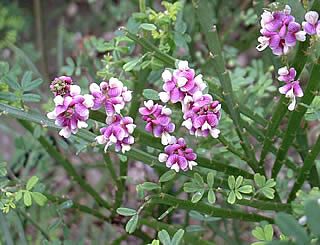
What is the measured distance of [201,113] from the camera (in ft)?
2.38

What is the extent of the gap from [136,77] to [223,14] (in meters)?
0.78

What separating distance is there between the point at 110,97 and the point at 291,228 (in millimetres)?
320

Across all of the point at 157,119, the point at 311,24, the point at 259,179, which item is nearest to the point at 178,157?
the point at 157,119

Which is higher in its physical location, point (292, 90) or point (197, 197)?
point (292, 90)

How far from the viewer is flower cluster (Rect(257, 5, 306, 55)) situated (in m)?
0.73

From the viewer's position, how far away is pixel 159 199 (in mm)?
838

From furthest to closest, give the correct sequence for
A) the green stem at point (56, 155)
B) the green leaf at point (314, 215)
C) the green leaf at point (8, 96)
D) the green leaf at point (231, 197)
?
the green stem at point (56, 155) < the green leaf at point (8, 96) < the green leaf at point (231, 197) < the green leaf at point (314, 215)

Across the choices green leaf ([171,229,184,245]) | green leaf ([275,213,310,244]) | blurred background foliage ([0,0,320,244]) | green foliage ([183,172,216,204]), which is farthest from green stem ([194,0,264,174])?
green leaf ([275,213,310,244])

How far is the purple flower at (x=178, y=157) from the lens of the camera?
2.51ft

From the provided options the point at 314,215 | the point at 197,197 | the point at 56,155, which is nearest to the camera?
the point at 314,215

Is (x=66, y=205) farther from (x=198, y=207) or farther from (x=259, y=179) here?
(x=259, y=179)

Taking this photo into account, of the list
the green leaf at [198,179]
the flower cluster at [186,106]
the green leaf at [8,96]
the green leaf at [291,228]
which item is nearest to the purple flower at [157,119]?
the flower cluster at [186,106]

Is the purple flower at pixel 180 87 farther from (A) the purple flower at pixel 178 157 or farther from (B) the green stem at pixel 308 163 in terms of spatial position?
(B) the green stem at pixel 308 163

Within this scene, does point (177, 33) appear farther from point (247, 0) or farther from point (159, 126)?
point (247, 0)
